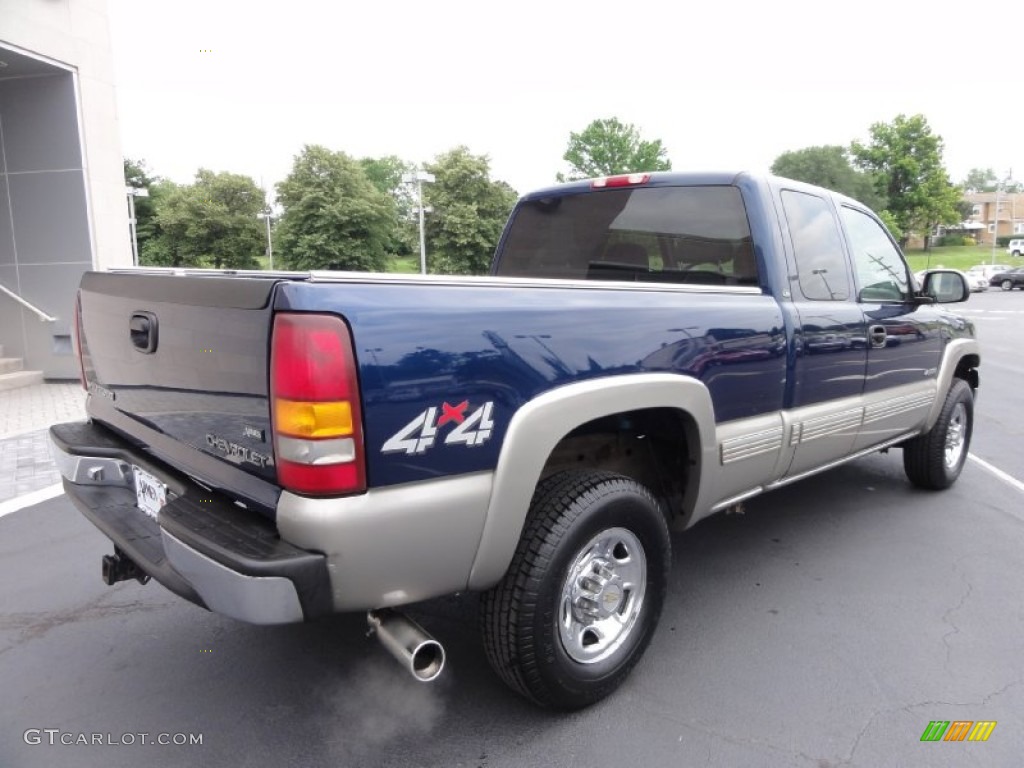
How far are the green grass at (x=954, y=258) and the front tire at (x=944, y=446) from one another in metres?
61.5

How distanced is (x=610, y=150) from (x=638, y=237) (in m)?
57.8

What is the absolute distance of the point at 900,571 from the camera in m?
3.74

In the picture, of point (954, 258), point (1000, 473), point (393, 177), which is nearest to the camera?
point (1000, 473)

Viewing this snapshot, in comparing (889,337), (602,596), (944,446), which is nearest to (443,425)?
(602,596)

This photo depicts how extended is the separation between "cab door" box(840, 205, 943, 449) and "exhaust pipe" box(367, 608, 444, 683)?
2825 millimetres

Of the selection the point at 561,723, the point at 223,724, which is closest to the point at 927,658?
the point at 561,723

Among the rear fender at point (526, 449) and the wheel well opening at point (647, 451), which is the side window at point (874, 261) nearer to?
the wheel well opening at point (647, 451)

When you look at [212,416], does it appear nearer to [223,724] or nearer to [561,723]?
[223,724]

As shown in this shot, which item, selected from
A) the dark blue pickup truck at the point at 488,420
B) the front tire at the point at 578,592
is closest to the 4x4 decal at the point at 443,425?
the dark blue pickup truck at the point at 488,420

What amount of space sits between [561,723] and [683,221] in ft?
7.75

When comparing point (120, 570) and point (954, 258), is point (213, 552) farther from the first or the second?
point (954, 258)

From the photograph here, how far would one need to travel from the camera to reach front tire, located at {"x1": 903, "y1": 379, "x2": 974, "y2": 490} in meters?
4.75

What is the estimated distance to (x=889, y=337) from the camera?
3.96m

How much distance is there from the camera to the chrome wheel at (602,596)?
2.46 metres
